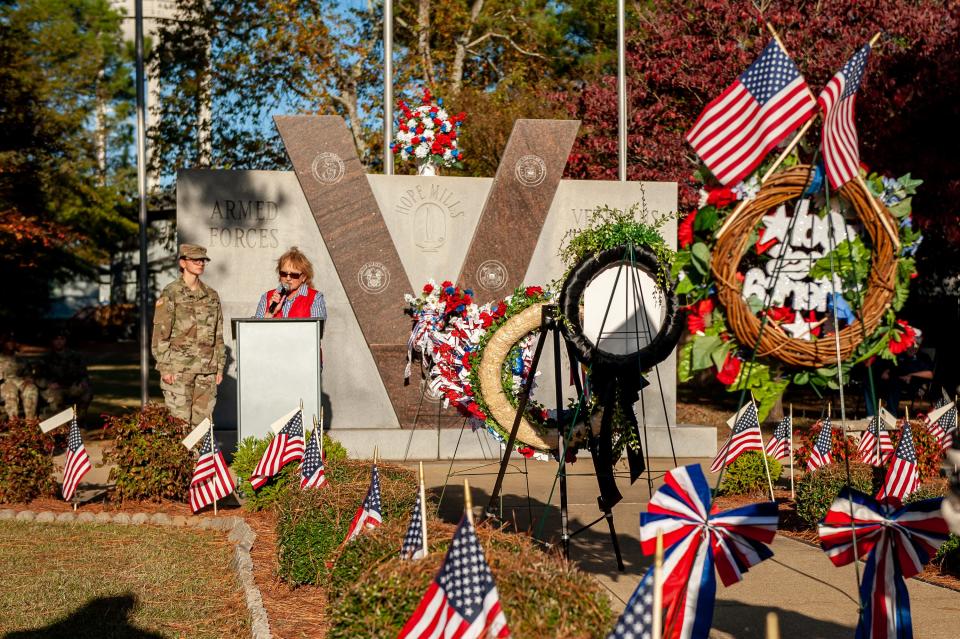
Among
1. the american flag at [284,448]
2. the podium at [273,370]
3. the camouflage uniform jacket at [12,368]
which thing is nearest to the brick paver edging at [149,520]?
the american flag at [284,448]

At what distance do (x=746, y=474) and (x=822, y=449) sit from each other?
715 mm

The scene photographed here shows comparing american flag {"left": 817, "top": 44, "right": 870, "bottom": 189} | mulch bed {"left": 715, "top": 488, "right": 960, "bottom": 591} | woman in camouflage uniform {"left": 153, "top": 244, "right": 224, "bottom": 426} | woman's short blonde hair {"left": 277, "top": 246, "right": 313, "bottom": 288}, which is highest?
american flag {"left": 817, "top": 44, "right": 870, "bottom": 189}

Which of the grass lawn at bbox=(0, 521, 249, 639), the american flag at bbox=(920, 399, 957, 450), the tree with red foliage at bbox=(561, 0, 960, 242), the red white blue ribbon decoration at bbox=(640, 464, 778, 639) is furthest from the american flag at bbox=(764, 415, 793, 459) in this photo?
the tree with red foliage at bbox=(561, 0, 960, 242)

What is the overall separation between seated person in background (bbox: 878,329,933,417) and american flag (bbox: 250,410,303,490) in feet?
29.7

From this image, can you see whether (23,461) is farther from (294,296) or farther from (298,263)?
(298,263)

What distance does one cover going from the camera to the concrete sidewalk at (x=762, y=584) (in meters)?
5.83

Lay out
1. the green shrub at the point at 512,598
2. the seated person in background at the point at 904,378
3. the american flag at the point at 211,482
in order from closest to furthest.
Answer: the green shrub at the point at 512,598, the american flag at the point at 211,482, the seated person in background at the point at 904,378

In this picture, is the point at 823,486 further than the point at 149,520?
No

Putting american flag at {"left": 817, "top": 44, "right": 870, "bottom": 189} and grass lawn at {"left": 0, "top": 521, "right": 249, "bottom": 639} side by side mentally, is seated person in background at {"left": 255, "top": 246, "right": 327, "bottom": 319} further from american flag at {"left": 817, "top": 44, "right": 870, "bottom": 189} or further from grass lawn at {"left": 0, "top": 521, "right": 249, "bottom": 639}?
american flag at {"left": 817, "top": 44, "right": 870, "bottom": 189}

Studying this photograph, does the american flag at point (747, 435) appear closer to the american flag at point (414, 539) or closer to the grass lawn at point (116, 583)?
the grass lawn at point (116, 583)

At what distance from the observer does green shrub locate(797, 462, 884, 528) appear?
26.6 feet

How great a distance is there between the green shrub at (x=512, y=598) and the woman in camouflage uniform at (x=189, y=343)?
611 centimetres

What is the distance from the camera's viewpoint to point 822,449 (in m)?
9.52

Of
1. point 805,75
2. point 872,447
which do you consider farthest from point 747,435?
point 805,75
